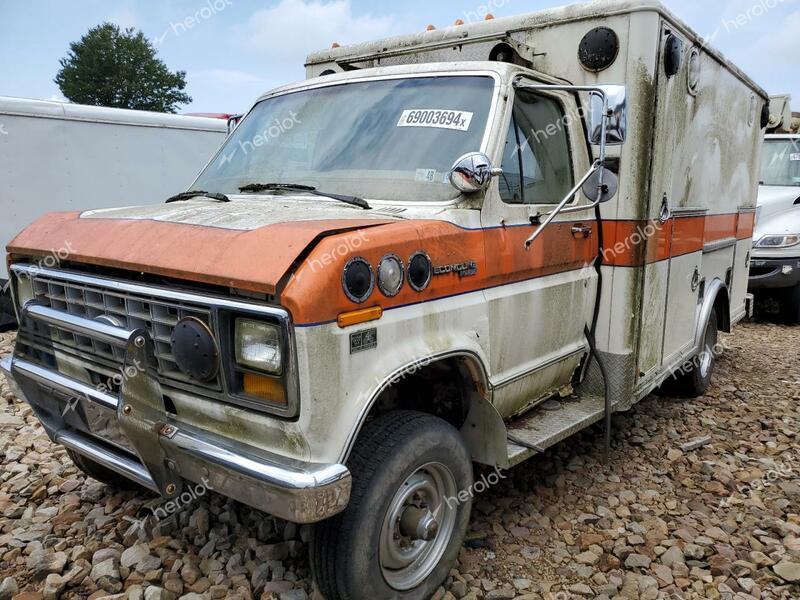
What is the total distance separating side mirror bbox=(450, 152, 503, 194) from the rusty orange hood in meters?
0.37

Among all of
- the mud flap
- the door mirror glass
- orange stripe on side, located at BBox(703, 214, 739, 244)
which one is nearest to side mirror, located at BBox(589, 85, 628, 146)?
the door mirror glass

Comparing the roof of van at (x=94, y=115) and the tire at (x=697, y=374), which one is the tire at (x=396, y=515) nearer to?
the tire at (x=697, y=374)

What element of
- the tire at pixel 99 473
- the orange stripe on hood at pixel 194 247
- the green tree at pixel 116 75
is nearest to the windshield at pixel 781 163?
the orange stripe on hood at pixel 194 247

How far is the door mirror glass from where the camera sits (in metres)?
3.15

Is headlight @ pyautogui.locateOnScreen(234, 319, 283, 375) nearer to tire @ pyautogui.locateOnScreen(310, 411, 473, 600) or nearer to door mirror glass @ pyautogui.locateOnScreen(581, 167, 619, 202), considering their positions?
tire @ pyautogui.locateOnScreen(310, 411, 473, 600)

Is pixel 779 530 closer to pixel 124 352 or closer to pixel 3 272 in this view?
pixel 124 352

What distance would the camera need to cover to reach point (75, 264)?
2.88 metres

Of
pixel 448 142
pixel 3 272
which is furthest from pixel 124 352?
pixel 3 272

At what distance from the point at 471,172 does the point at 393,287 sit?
658 millimetres

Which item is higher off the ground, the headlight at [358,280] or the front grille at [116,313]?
the headlight at [358,280]

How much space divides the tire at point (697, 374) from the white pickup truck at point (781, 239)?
3803 mm

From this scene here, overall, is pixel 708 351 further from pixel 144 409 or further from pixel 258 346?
Answer: pixel 144 409

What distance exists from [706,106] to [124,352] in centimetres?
430

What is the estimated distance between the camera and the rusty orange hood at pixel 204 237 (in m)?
2.24
